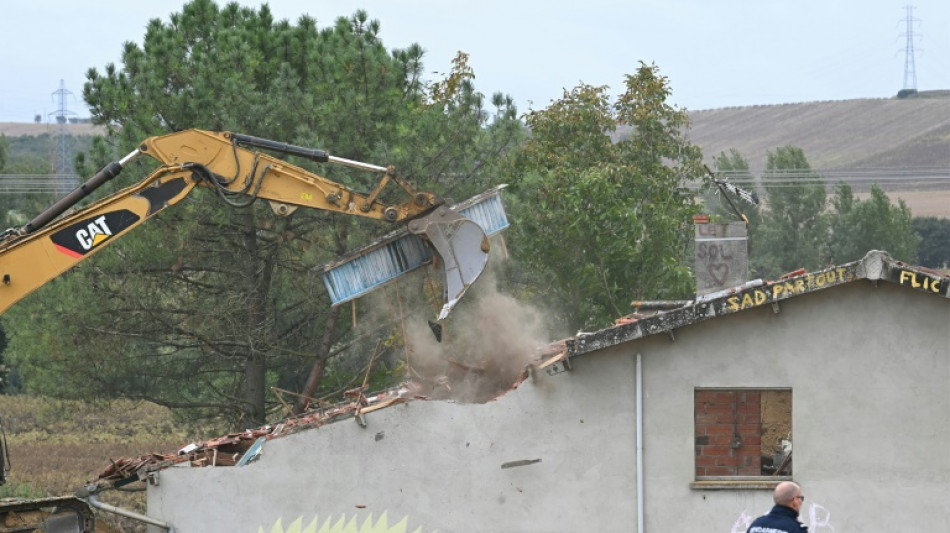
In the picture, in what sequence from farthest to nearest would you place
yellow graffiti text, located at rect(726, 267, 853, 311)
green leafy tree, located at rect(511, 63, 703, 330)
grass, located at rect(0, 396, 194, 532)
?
1. grass, located at rect(0, 396, 194, 532)
2. green leafy tree, located at rect(511, 63, 703, 330)
3. yellow graffiti text, located at rect(726, 267, 853, 311)

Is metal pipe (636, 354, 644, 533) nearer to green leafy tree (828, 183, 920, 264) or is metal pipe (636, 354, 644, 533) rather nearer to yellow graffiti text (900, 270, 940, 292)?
yellow graffiti text (900, 270, 940, 292)

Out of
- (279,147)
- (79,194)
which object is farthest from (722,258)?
(79,194)

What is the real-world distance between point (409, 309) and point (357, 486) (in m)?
11.3

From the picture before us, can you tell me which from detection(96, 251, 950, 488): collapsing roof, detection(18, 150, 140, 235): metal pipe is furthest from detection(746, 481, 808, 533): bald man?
detection(18, 150, 140, 235): metal pipe

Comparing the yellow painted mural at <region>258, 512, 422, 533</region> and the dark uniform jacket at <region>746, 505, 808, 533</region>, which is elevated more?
the dark uniform jacket at <region>746, 505, 808, 533</region>

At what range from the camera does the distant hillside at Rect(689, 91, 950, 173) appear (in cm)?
14862

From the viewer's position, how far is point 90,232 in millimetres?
18062

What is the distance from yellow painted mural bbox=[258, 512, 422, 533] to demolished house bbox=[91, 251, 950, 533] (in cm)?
2

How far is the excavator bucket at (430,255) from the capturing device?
18438 millimetres

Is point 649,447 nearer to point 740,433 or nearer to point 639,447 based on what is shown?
point 639,447

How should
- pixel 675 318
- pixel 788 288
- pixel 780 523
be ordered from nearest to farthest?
pixel 780 523
pixel 788 288
pixel 675 318

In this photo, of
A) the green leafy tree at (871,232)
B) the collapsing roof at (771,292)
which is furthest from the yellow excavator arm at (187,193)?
the green leafy tree at (871,232)

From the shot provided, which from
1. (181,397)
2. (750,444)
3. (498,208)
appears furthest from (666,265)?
(750,444)

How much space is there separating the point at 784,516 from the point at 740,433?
5.40 m
